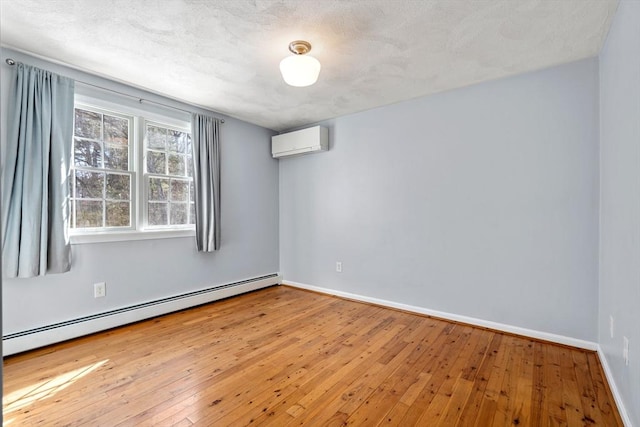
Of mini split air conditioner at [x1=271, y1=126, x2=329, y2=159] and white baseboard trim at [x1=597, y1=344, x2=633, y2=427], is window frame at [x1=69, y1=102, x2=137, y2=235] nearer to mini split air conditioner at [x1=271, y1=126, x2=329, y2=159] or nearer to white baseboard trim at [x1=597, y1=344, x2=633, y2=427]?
mini split air conditioner at [x1=271, y1=126, x2=329, y2=159]

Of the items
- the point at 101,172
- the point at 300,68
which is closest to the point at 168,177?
the point at 101,172

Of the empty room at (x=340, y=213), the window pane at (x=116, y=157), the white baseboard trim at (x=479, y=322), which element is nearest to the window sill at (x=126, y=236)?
the empty room at (x=340, y=213)

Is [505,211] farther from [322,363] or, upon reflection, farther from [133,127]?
[133,127]

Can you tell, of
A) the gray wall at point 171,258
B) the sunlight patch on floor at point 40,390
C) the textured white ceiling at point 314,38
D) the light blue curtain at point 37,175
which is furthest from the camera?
the gray wall at point 171,258

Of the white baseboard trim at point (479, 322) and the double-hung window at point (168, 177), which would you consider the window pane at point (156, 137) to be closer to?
the double-hung window at point (168, 177)

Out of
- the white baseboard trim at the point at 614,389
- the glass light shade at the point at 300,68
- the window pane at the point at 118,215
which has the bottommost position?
the white baseboard trim at the point at 614,389

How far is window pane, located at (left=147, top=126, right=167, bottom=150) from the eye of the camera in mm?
3500

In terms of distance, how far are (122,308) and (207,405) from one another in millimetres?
1744

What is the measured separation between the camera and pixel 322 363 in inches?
97.3

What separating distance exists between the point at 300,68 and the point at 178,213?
2250 millimetres

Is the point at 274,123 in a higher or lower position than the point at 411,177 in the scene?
higher

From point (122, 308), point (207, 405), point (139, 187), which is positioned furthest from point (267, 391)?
point (139, 187)

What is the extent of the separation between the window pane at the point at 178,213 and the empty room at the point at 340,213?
17mm

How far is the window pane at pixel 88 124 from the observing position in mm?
2980
